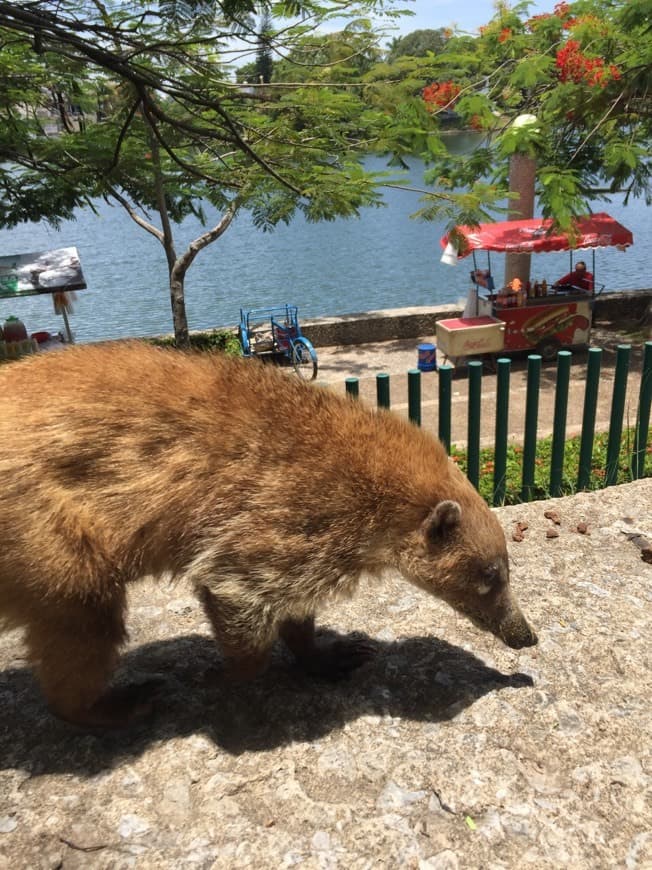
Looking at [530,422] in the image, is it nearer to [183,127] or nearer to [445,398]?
[445,398]

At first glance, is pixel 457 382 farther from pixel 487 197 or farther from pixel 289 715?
pixel 289 715

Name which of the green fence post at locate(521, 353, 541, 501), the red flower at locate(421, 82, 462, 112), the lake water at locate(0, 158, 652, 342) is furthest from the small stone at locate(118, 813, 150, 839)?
the lake water at locate(0, 158, 652, 342)

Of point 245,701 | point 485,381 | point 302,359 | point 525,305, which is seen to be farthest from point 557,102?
point 245,701

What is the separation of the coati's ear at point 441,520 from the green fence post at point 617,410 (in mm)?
3450

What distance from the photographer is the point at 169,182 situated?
10.8m

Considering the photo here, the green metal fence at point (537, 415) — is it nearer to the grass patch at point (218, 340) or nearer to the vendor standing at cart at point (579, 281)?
the vendor standing at cart at point (579, 281)

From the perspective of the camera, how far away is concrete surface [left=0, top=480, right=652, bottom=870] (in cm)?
231

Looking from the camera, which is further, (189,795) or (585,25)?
(585,25)

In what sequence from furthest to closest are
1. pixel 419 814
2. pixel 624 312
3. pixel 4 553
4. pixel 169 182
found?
1. pixel 624 312
2. pixel 169 182
3. pixel 419 814
4. pixel 4 553

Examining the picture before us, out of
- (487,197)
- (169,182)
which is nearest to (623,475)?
(487,197)

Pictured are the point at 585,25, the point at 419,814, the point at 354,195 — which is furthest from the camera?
the point at 585,25

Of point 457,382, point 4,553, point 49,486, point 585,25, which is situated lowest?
point 457,382

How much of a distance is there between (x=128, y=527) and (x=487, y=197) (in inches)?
273

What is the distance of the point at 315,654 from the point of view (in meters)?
3.09
